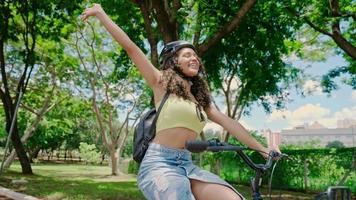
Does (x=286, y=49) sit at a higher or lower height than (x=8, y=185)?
higher

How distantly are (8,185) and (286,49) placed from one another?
9817mm

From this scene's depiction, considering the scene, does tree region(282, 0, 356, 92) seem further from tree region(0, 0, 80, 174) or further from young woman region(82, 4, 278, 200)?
young woman region(82, 4, 278, 200)

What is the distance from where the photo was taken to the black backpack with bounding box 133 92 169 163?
8.22 ft

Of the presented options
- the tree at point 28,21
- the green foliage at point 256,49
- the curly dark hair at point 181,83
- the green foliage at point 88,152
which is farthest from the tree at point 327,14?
the green foliage at point 88,152

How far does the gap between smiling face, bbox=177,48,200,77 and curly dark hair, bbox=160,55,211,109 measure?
0.02 meters

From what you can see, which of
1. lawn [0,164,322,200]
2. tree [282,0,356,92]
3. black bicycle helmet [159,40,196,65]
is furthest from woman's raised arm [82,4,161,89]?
tree [282,0,356,92]

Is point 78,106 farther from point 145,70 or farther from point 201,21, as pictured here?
point 145,70

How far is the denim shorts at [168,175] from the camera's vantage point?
224 centimetres

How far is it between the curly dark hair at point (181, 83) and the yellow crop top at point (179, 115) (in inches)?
1.9

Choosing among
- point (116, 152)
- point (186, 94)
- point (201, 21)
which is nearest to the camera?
point (186, 94)

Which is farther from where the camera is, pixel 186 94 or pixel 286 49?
pixel 286 49

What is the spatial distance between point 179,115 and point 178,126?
2.3 inches

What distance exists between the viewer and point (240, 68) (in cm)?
1639

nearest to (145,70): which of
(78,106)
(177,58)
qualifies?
(177,58)
